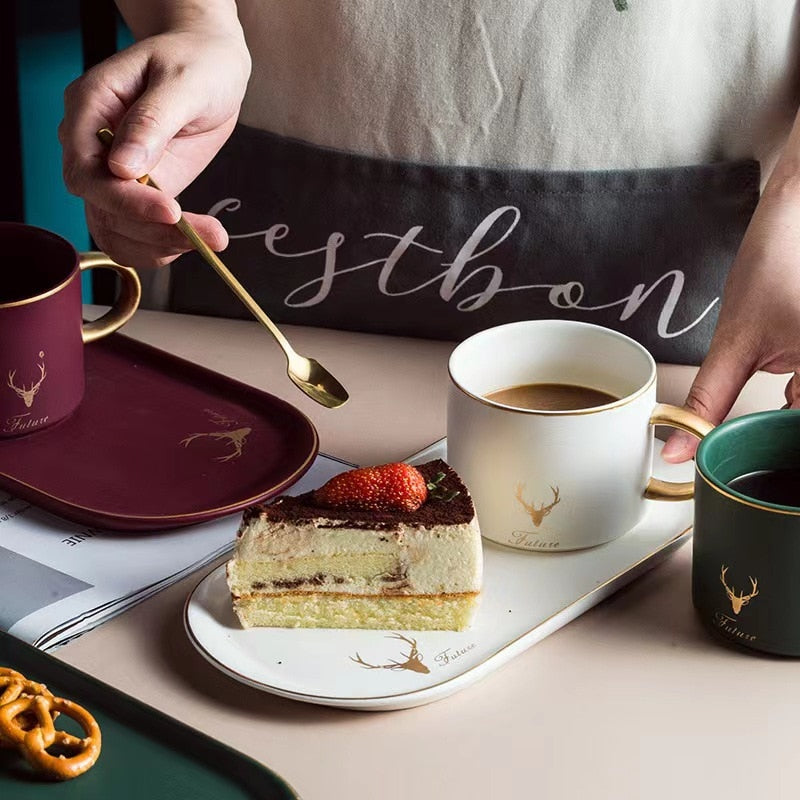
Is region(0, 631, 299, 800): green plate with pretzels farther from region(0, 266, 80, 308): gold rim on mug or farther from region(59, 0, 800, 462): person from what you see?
region(59, 0, 800, 462): person

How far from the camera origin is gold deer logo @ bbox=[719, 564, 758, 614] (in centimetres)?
77

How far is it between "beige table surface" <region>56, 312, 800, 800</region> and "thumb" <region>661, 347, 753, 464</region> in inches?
5.2

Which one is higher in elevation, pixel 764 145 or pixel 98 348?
pixel 764 145

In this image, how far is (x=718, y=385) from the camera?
989 mm

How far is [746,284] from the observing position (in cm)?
102

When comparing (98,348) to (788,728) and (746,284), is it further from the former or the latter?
(788,728)

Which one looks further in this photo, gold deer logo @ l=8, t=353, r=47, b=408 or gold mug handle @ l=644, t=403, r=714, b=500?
gold deer logo @ l=8, t=353, r=47, b=408

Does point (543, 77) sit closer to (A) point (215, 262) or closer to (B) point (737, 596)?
(A) point (215, 262)

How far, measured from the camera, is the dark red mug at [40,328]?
965 millimetres

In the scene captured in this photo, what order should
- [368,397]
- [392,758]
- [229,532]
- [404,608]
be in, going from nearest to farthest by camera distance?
[392,758] → [404,608] → [229,532] → [368,397]

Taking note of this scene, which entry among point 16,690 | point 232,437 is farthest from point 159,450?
point 16,690

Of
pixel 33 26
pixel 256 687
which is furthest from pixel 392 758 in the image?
pixel 33 26

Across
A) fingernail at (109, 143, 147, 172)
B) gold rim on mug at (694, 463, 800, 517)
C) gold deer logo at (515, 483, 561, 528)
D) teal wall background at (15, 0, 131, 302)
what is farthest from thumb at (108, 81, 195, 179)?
teal wall background at (15, 0, 131, 302)

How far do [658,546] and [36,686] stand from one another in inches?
16.3
